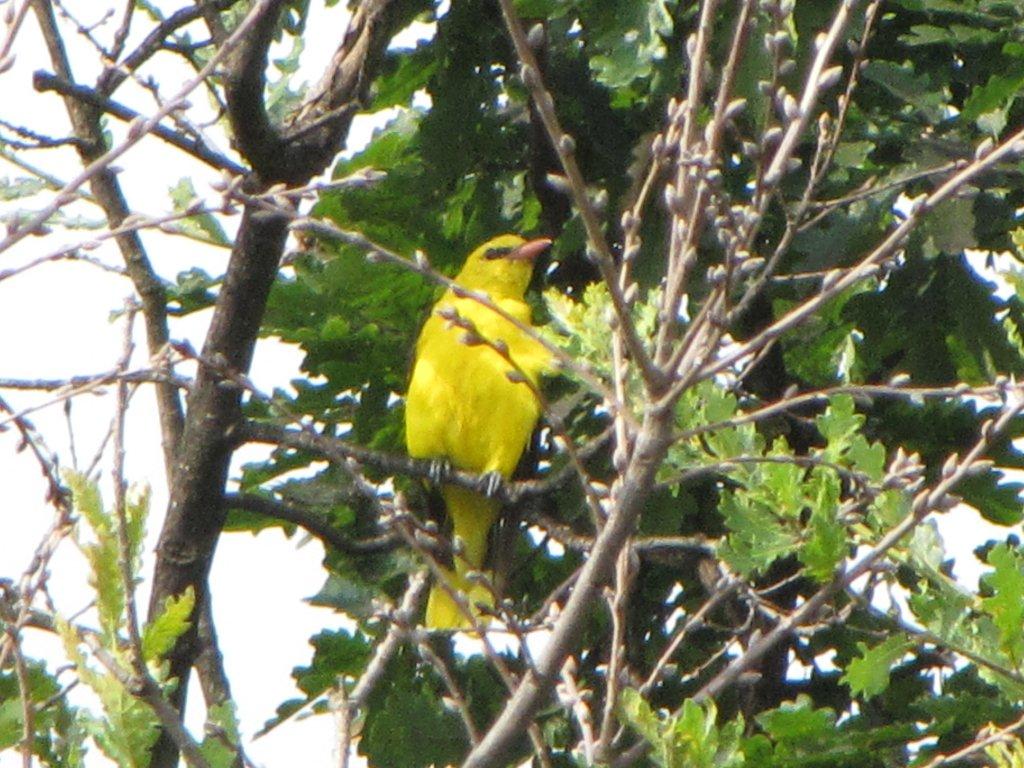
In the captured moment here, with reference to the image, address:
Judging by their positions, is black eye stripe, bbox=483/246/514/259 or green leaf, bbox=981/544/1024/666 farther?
black eye stripe, bbox=483/246/514/259

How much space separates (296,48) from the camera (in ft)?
15.5

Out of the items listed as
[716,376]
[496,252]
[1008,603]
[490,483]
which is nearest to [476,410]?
[490,483]

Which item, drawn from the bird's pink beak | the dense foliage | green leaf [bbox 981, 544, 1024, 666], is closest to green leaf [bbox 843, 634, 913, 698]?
the dense foliage

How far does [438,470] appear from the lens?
4.63 meters

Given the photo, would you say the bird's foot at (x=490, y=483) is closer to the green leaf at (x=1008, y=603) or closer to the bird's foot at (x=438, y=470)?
the bird's foot at (x=438, y=470)

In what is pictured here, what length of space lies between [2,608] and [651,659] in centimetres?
210

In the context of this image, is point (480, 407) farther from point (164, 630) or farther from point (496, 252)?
point (164, 630)

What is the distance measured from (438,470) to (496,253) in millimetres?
575

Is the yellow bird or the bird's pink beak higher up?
the yellow bird

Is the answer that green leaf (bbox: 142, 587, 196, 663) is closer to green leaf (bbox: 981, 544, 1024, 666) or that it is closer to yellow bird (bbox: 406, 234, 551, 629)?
green leaf (bbox: 981, 544, 1024, 666)

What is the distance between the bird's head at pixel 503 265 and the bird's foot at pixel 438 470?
1.44 feet

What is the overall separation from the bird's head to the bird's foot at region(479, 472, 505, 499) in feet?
1.73

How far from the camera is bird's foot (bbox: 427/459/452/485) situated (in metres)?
4.37

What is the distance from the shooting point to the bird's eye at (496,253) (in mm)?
4332
